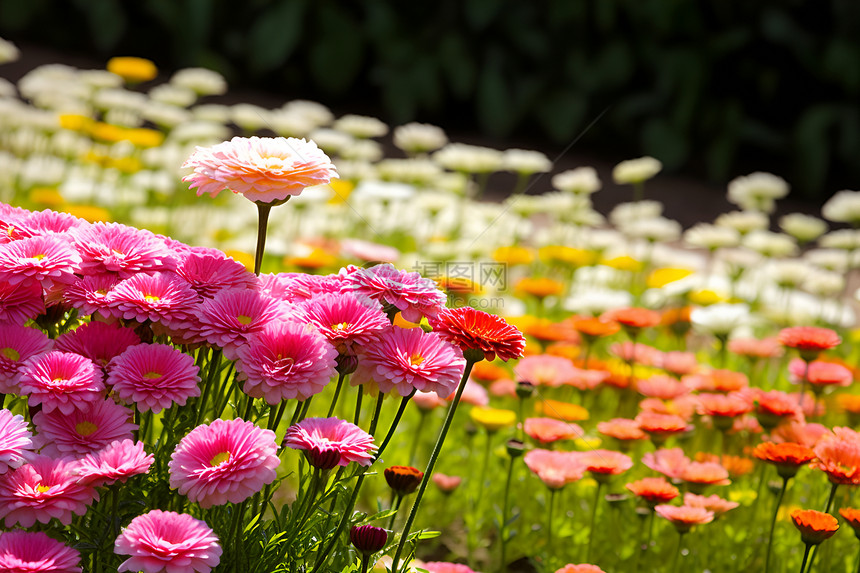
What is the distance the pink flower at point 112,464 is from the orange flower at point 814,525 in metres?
0.72

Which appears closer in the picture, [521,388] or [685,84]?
[521,388]

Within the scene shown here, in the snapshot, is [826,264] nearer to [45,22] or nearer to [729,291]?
[729,291]

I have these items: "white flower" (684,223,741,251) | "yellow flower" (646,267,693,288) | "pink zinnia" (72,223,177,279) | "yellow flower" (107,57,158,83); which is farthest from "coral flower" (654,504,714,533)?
"yellow flower" (107,57,158,83)

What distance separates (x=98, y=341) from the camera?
85 cm

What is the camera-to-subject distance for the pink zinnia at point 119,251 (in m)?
0.87

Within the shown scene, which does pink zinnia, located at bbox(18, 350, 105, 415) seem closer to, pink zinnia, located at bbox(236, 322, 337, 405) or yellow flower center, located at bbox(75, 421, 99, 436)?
yellow flower center, located at bbox(75, 421, 99, 436)

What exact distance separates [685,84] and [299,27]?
216cm

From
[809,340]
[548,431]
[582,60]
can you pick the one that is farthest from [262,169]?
[582,60]

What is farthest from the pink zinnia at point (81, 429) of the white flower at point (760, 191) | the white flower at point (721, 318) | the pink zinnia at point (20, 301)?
the white flower at point (760, 191)

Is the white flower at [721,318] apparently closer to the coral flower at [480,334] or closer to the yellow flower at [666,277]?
the yellow flower at [666,277]

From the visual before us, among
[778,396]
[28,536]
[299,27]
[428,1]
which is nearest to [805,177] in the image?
[428,1]

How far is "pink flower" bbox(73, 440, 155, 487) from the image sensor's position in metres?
0.71

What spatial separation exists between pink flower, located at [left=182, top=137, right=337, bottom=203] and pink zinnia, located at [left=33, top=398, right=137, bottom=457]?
0.22 m

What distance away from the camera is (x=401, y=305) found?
0.89 m
